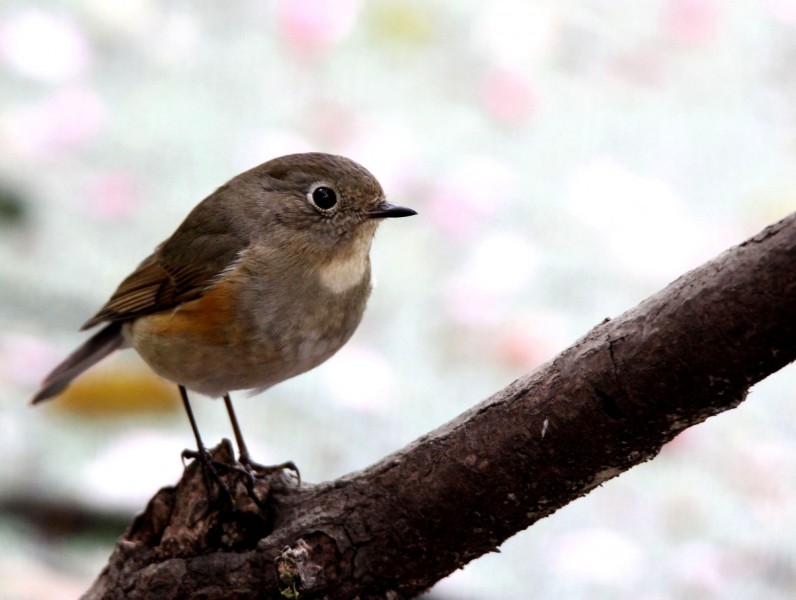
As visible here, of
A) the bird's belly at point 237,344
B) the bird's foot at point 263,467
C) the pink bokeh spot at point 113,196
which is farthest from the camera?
the pink bokeh spot at point 113,196

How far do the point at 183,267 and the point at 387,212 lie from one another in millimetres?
653

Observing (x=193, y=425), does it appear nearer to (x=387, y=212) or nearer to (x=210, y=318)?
(x=210, y=318)

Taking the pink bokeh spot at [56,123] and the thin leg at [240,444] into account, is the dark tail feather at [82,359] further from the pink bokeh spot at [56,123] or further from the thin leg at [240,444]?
the pink bokeh spot at [56,123]

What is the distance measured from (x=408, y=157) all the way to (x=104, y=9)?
2.22 m

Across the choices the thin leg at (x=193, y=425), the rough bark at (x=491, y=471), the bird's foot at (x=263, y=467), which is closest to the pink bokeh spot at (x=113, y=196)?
the thin leg at (x=193, y=425)

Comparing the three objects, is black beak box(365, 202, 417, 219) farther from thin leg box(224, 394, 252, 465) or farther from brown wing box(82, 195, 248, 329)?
thin leg box(224, 394, 252, 465)

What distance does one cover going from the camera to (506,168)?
6504 millimetres

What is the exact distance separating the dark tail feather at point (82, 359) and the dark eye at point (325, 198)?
2.96 feet

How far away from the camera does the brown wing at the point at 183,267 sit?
3.54 m

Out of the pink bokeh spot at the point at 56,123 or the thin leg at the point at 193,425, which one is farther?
the pink bokeh spot at the point at 56,123

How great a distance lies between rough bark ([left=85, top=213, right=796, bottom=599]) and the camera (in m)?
1.93

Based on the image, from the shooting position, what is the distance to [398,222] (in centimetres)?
617

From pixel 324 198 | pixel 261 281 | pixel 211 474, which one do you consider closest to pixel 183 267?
pixel 261 281

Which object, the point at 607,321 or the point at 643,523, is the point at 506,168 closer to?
the point at 643,523
